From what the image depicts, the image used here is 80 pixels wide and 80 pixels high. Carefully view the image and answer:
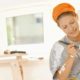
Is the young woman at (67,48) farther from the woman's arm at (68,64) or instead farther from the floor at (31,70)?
the floor at (31,70)

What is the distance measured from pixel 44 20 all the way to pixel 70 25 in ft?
3.86

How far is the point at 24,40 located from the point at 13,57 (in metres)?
0.26

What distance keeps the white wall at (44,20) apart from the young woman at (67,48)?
101 centimetres

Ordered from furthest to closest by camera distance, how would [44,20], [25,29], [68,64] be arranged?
[25,29], [44,20], [68,64]

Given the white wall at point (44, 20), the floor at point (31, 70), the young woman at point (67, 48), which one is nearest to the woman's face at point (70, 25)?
the young woman at point (67, 48)

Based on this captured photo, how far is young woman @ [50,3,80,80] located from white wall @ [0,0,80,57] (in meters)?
1.01

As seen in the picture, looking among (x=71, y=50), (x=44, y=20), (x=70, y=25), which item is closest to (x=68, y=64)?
(x=71, y=50)

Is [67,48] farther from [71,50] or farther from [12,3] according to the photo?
[12,3]

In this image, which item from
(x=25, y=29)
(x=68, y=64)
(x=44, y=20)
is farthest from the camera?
(x=25, y=29)

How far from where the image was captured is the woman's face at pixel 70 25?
41.3 inches

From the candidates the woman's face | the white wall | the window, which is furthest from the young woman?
the window

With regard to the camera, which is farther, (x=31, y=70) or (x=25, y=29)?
(x=25, y=29)

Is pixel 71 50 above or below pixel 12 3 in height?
below

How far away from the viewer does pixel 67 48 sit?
106 cm
